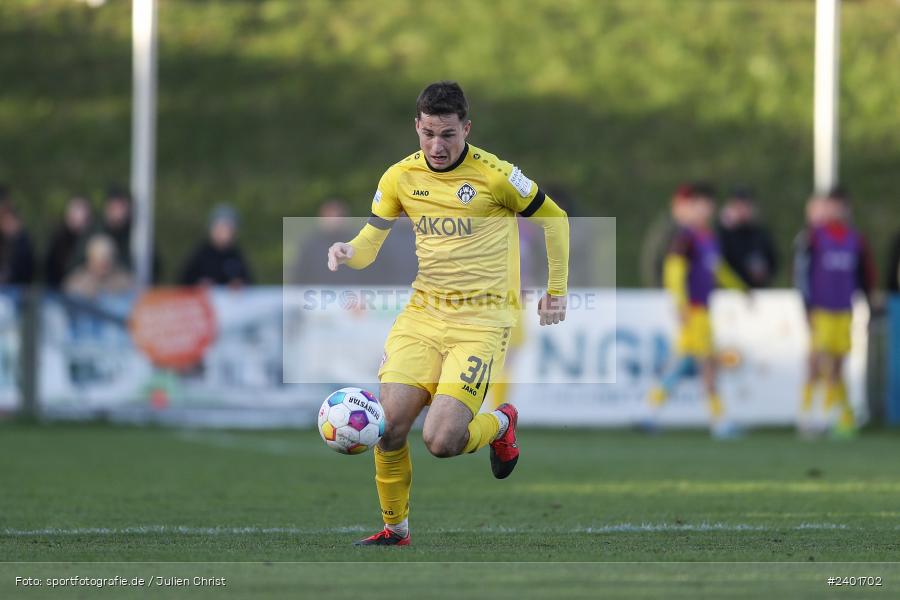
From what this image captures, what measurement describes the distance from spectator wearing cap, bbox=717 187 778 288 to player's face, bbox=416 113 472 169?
11.5m

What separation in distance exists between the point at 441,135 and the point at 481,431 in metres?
1.46

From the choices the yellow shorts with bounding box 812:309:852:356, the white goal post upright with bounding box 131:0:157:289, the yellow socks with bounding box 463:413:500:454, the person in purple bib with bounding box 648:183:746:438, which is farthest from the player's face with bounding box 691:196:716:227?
the yellow socks with bounding box 463:413:500:454

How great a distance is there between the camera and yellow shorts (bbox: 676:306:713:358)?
1659 cm

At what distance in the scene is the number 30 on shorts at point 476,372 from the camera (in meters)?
7.46

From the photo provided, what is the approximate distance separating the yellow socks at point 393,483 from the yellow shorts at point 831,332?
10200mm

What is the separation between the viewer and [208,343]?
17.2 meters

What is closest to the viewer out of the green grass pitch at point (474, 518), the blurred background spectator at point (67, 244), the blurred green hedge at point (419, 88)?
the green grass pitch at point (474, 518)

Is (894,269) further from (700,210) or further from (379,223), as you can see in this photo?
(379,223)

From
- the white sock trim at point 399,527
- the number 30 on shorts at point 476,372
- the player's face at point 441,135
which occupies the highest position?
the player's face at point 441,135

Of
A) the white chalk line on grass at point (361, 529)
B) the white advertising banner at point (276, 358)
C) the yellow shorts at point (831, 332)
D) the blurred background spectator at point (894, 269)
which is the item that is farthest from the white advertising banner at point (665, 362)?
the white chalk line on grass at point (361, 529)

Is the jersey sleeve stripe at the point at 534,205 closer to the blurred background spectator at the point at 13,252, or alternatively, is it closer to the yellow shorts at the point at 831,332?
the yellow shorts at the point at 831,332

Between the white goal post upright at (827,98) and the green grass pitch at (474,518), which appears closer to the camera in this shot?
the green grass pitch at (474,518)

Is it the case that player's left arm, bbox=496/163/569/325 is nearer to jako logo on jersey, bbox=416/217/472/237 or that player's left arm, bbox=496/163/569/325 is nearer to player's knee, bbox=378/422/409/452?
jako logo on jersey, bbox=416/217/472/237

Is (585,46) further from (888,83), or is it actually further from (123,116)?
(123,116)
